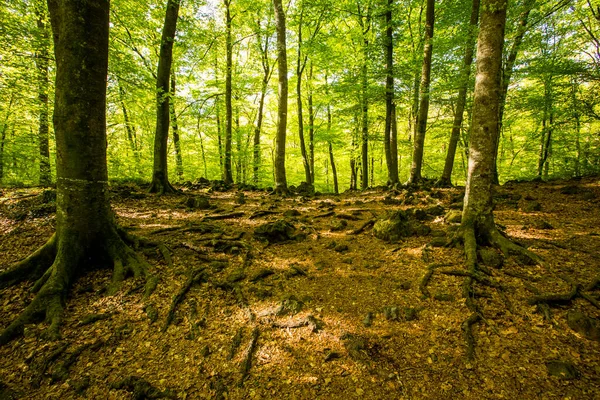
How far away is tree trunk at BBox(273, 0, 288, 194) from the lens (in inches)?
382

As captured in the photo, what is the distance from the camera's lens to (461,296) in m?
3.36

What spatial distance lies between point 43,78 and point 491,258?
52.2ft

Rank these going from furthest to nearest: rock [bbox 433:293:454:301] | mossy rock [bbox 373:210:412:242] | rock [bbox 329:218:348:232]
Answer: rock [bbox 329:218:348:232], mossy rock [bbox 373:210:412:242], rock [bbox 433:293:454:301]

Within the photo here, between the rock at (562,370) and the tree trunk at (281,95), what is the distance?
932 centimetres

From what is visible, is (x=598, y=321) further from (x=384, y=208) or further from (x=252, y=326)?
(x=384, y=208)

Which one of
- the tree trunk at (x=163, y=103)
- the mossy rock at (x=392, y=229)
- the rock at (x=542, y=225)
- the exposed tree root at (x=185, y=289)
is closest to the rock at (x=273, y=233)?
the exposed tree root at (x=185, y=289)

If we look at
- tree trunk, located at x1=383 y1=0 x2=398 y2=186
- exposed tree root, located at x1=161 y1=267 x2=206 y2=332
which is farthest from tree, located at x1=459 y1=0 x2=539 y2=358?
tree trunk, located at x1=383 y1=0 x2=398 y2=186

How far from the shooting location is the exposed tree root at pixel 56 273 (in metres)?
2.86

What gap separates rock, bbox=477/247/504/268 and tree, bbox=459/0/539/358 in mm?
123

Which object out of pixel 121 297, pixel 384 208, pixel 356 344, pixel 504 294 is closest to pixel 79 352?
pixel 121 297

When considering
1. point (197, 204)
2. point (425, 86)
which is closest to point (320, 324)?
point (197, 204)

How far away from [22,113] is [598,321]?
64.8 feet

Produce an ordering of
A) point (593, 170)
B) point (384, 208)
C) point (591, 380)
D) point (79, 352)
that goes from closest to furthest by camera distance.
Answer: point (591, 380)
point (79, 352)
point (384, 208)
point (593, 170)

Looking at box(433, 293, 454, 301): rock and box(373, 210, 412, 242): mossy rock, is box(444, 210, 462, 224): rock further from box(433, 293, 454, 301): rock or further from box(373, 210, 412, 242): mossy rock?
box(433, 293, 454, 301): rock
